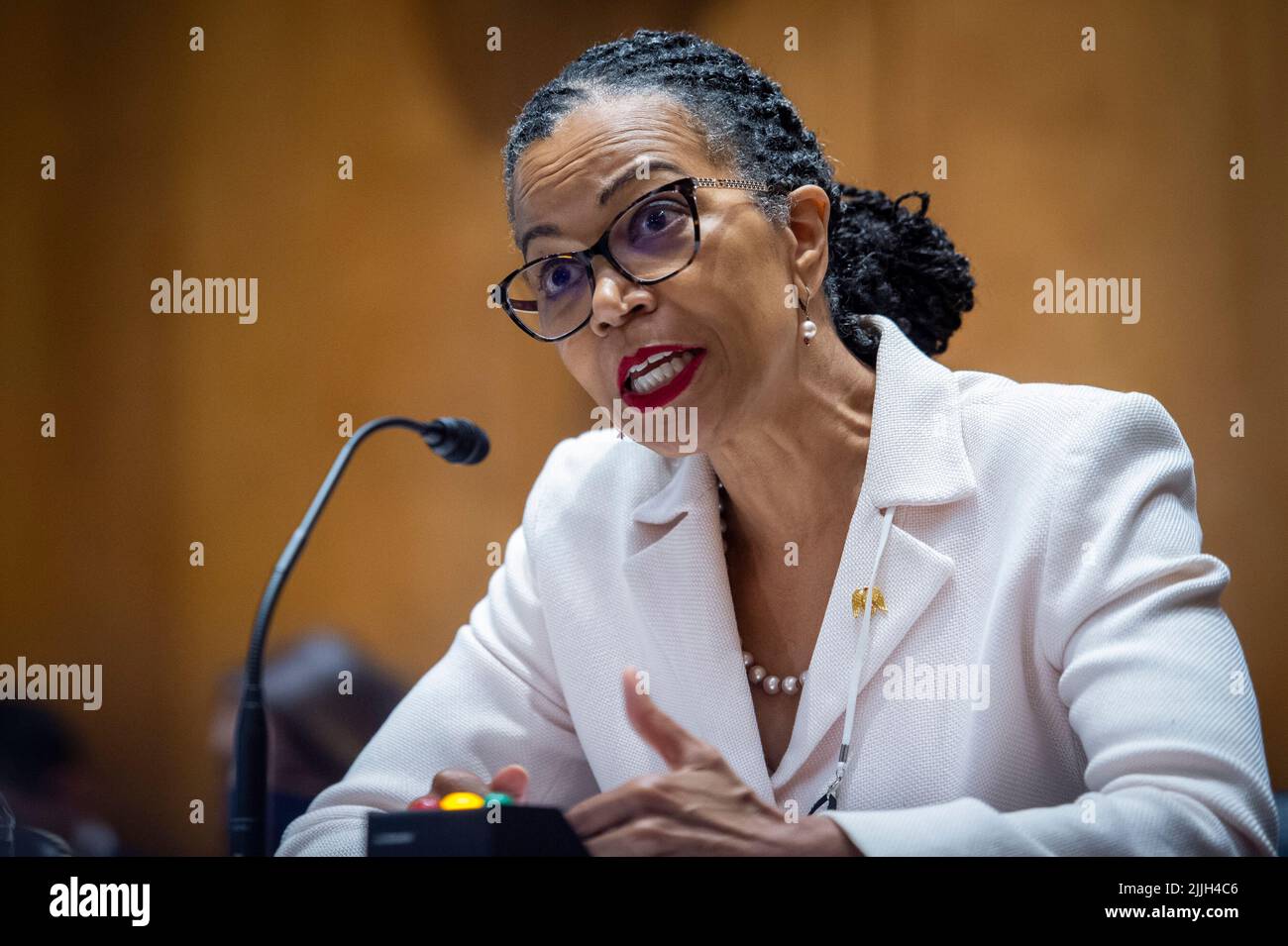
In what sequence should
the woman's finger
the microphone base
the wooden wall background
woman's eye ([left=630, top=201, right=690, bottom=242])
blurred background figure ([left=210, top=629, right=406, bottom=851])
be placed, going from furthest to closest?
1. blurred background figure ([left=210, top=629, right=406, bottom=851])
2. the wooden wall background
3. woman's eye ([left=630, top=201, right=690, bottom=242])
4. the woman's finger
5. the microphone base

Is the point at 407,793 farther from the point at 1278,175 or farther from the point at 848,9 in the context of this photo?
the point at 1278,175

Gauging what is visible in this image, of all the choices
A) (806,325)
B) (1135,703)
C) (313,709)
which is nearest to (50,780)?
(313,709)

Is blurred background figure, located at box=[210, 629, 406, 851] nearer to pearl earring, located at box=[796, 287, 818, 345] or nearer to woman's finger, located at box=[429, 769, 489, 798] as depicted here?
woman's finger, located at box=[429, 769, 489, 798]

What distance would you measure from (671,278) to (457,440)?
334mm

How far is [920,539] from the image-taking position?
1.49 m

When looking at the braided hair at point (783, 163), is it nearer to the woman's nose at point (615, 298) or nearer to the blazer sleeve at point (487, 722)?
the woman's nose at point (615, 298)

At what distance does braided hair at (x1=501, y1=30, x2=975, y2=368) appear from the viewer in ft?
5.29

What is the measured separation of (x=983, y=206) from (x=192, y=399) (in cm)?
136

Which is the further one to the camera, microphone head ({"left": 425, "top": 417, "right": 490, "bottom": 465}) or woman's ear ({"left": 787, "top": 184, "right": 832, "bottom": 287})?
woman's ear ({"left": 787, "top": 184, "right": 832, "bottom": 287})

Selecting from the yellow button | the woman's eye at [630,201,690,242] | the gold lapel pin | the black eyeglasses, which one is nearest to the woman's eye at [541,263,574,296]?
the black eyeglasses

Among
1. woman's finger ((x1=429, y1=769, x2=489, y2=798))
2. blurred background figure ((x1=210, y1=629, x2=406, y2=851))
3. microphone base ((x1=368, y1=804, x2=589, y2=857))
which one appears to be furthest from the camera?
blurred background figure ((x1=210, y1=629, x2=406, y2=851))
